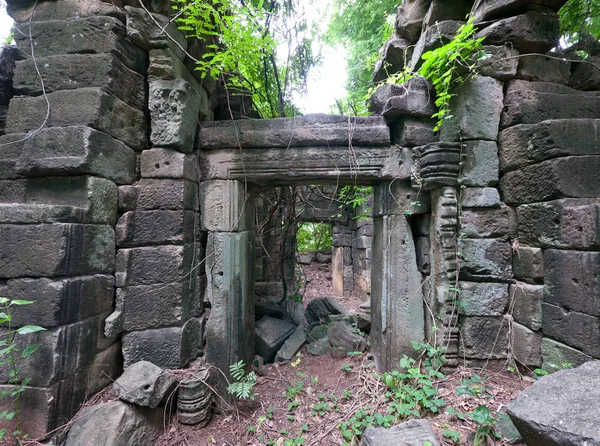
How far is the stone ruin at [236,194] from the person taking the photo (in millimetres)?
1846

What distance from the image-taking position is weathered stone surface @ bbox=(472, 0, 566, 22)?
87.8 inches

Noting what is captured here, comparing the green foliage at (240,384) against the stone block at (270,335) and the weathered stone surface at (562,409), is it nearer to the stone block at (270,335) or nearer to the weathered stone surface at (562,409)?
the stone block at (270,335)

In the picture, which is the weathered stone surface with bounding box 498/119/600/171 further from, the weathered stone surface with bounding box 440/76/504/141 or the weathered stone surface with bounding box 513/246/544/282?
the weathered stone surface with bounding box 513/246/544/282

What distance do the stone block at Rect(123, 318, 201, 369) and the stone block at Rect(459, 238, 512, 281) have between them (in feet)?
8.57

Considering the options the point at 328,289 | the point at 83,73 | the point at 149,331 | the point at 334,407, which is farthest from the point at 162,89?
the point at 328,289

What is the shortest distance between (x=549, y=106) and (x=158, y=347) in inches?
156

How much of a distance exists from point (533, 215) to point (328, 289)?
280 inches

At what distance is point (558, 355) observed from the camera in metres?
1.93

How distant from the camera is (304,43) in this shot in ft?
11.9

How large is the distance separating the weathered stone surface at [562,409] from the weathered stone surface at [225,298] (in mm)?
2116

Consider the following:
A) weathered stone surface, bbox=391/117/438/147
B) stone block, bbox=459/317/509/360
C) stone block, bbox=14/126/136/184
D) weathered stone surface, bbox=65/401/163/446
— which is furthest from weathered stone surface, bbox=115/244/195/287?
stone block, bbox=459/317/509/360

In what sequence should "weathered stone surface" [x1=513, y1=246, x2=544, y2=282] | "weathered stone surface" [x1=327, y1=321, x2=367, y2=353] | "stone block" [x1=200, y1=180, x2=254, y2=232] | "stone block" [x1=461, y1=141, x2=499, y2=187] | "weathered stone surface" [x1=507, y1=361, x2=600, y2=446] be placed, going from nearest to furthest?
1. "weathered stone surface" [x1=507, y1=361, x2=600, y2=446]
2. "weathered stone surface" [x1=513, y1=246, x2=544, y2=282]
3. "stone block" [x1=461, y1=141, x2=499, y2=187]
4. "stone block" [x1=200, y1=180, x2=254, y2=232]
5. "weathered stone surface" [x1=327, y1=321, x2=367, y2=353]

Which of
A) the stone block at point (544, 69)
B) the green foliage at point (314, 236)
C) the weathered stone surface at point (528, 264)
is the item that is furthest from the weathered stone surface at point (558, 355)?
the green foliage at point (314, 236)

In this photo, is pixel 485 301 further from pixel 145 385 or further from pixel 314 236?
pixel 314 236
